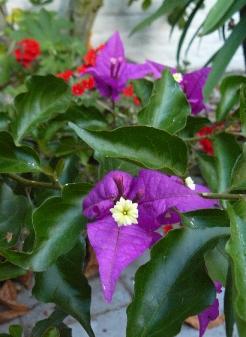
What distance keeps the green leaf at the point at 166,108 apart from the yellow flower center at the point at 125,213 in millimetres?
185

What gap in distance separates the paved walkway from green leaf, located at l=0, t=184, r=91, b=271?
24.4 inches

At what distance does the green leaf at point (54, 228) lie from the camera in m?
0.70

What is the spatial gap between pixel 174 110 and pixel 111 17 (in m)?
2.98

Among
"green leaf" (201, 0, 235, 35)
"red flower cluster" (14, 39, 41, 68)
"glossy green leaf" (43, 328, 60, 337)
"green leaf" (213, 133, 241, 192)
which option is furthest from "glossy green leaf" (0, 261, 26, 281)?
"red flower cluster" (14, 39, 41, 68)

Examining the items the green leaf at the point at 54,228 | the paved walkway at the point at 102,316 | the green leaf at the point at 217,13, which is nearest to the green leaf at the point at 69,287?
the green leaf at the point at 54,228

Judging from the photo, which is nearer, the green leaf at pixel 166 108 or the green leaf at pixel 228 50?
the green leaf at pixel 166 108

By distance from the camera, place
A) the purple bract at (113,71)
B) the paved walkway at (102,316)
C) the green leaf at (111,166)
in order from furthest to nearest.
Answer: the paved walkway at (102,316) < the purple bract at (113,71) < the green leaf at (111,166)

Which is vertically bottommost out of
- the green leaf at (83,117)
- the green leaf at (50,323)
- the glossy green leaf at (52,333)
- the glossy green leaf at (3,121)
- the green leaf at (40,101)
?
the green leaf at (50,323)

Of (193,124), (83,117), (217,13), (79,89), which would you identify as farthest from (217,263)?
(79,89)

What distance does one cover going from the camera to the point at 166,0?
59.0 inches

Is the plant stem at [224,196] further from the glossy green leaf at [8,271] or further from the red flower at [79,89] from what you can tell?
the red flower at [79,89]

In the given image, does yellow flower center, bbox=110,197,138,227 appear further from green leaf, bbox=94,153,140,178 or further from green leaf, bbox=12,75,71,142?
green leaf, bbox=12,75,71,142

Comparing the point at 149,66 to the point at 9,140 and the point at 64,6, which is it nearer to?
the point at 9,140

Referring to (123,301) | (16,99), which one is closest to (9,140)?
(16,99)
